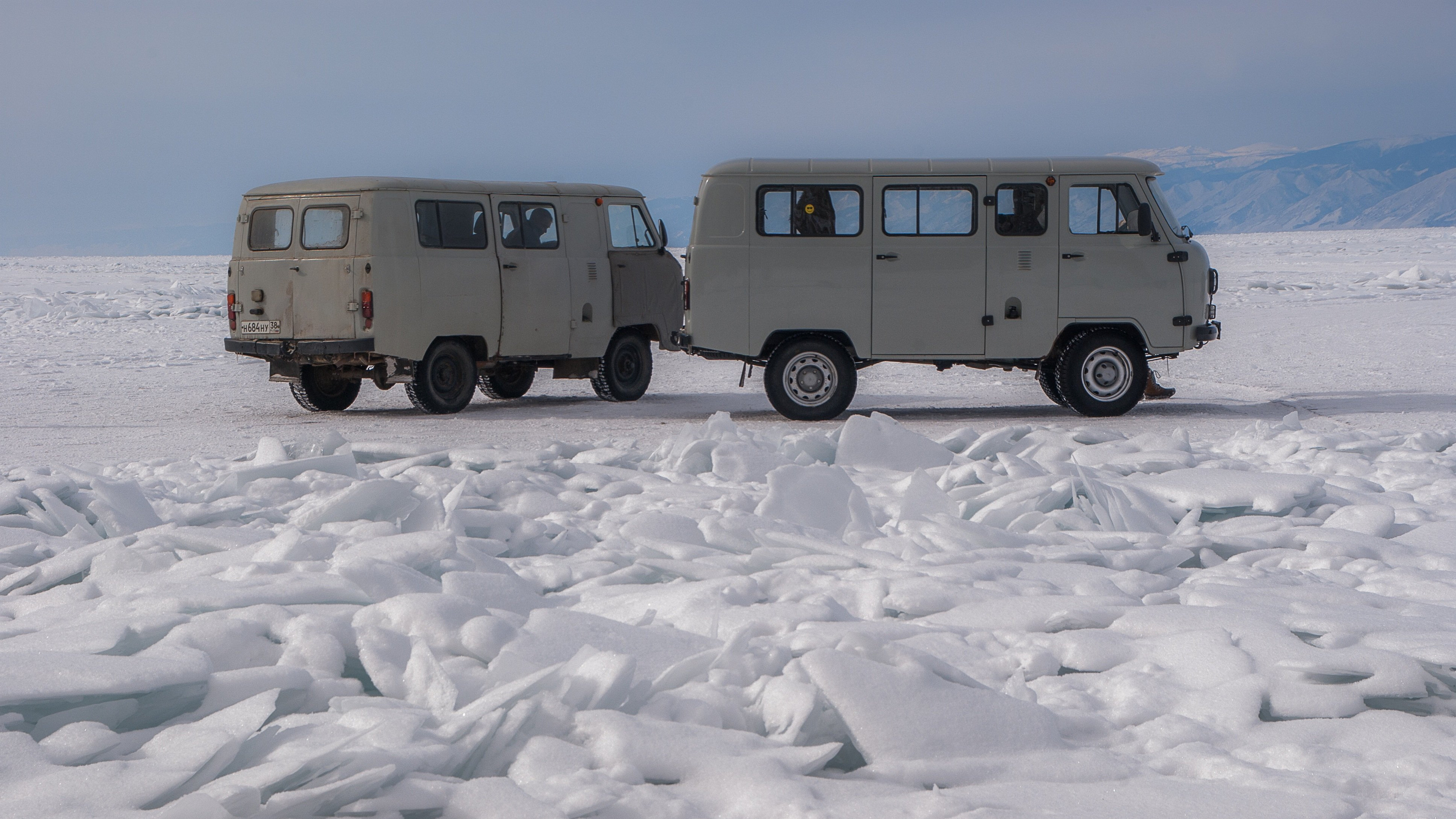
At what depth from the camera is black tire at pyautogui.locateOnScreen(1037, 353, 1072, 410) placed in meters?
11.1

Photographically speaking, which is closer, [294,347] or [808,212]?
[808,212]

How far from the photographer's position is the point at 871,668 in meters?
3.41

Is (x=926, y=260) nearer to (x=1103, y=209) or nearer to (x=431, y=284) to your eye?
(x=1103, y=209)

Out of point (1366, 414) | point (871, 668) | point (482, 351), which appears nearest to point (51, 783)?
point (871, 668)

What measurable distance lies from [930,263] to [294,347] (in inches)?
215

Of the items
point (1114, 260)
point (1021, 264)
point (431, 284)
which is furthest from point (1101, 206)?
point (431, 284)

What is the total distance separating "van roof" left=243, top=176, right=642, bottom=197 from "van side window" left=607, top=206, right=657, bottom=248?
0.25 meters

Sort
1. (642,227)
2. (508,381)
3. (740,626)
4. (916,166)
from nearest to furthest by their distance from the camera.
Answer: (740,626)
(916,166)
(642,227)
(508,381)

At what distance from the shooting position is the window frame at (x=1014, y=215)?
10586mm

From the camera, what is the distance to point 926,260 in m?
10.7

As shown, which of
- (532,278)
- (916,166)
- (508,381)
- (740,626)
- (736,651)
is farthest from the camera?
(508,381)

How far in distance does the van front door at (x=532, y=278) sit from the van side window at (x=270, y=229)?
1.77m

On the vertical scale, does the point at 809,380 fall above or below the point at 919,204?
below

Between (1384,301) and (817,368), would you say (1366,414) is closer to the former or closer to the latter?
(817,368)
